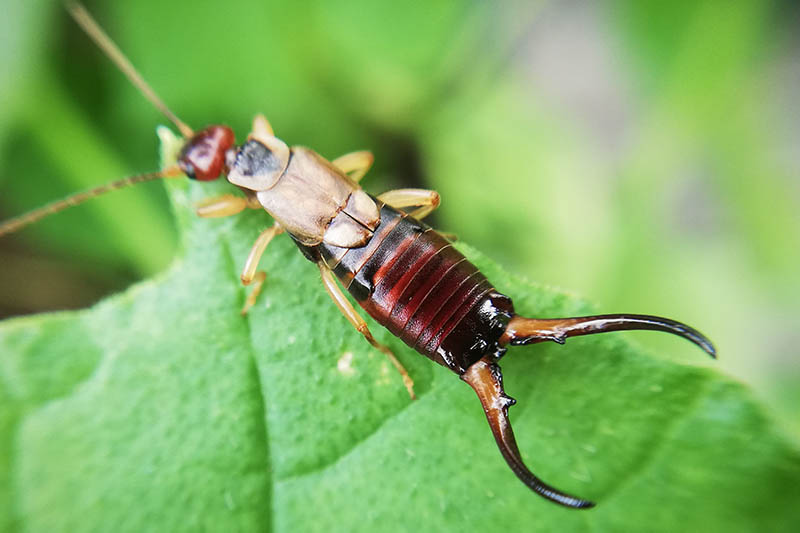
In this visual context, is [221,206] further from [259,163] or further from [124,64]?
[124,64]

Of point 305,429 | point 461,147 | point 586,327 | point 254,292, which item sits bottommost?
point 305,429

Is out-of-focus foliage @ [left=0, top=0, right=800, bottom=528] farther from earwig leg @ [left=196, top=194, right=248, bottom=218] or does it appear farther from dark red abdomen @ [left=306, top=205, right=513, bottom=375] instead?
earwig leg @ [left=196, top=194, right=248, bottom=218]

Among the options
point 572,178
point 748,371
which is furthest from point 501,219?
point 748,371

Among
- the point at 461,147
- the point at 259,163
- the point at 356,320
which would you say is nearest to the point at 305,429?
the point at 356,320

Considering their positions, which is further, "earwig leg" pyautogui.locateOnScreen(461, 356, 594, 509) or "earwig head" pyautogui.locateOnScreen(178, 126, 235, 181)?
"earwig head" pyautogui.locateOnScreen(178, 126, 235, 181)

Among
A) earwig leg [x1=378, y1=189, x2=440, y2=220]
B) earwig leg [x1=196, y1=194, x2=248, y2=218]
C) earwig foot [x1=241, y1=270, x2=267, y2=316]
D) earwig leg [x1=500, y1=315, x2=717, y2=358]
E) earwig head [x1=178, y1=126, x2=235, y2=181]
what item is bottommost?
earwig head [x1=178, y1=126, x2=235, y2=181]

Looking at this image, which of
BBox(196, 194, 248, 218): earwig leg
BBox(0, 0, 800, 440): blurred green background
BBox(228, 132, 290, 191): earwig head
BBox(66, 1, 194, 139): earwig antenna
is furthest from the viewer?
BBox(0, 0, 800, 440): blurred green background

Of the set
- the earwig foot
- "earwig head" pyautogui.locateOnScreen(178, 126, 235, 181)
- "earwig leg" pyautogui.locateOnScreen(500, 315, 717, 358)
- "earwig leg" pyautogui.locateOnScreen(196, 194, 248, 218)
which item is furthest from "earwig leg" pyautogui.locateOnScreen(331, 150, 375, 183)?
"earwig leg" pyautogui.locateOnScreen(500, 315, 717, 358)
